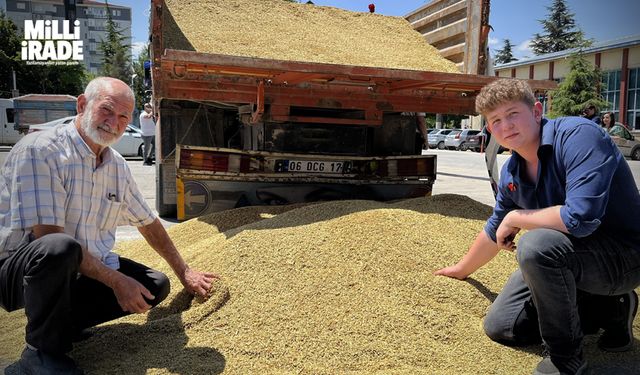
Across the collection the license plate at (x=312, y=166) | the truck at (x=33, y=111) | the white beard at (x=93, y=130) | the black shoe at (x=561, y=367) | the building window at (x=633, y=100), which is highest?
the building window at (x=633, y=100)

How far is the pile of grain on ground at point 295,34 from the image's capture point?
5.52m

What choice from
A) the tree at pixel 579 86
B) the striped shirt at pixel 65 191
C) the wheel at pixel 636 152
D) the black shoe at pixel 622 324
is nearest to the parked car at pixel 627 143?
the wheel at pixel 636 152

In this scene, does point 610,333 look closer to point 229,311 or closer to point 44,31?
point 229,311

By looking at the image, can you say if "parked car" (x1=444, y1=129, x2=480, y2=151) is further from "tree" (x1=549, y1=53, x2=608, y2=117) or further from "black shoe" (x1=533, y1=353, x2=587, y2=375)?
"black shoe" (x1=533, y1=353, x2=587, y2=375)

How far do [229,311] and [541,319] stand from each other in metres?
1.51

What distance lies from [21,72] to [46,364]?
3977 cm

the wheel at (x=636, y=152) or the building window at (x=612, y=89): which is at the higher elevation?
the building window at (x=612, y=89)

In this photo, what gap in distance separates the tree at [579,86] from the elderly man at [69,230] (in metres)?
30.1

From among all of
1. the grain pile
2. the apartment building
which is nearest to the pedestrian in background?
the grain pile

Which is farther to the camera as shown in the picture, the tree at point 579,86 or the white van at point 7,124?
the tree at point 579,86

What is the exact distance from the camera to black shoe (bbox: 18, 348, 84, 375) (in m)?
2.20

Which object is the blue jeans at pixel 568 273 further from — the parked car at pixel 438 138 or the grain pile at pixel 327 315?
the parked car at pixel 438 138

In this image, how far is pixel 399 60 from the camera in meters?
5.97

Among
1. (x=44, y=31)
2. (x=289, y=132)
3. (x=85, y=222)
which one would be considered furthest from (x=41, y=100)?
(x=85, y=222)
